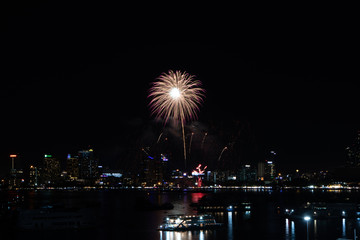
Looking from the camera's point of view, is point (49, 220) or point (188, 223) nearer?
point (188, 223)

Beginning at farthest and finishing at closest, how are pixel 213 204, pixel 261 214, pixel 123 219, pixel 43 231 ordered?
1. pixel 213 204
2. pixel 261 214
3. pixel 123 219
4. pixel 43 231

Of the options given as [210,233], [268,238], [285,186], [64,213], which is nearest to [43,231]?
[64,213]

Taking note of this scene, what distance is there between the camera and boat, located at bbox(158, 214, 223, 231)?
36781mm

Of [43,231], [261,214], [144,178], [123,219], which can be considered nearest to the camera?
[43,231]

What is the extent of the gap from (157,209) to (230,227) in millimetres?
22691

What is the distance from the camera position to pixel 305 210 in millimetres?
46406

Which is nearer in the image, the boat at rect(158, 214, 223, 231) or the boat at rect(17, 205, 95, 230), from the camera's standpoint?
the boat at rect(158, 214, 223, 231)

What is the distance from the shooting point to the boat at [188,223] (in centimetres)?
3678

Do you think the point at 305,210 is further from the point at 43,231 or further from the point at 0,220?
the point at 0,220

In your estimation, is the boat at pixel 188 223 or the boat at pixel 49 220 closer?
the boat at pixel 188 223

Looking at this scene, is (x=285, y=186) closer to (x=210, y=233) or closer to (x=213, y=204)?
(x=213, y=204)

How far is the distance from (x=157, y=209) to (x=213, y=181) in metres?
104

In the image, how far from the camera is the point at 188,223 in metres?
36.9

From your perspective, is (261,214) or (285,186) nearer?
(261,214)
